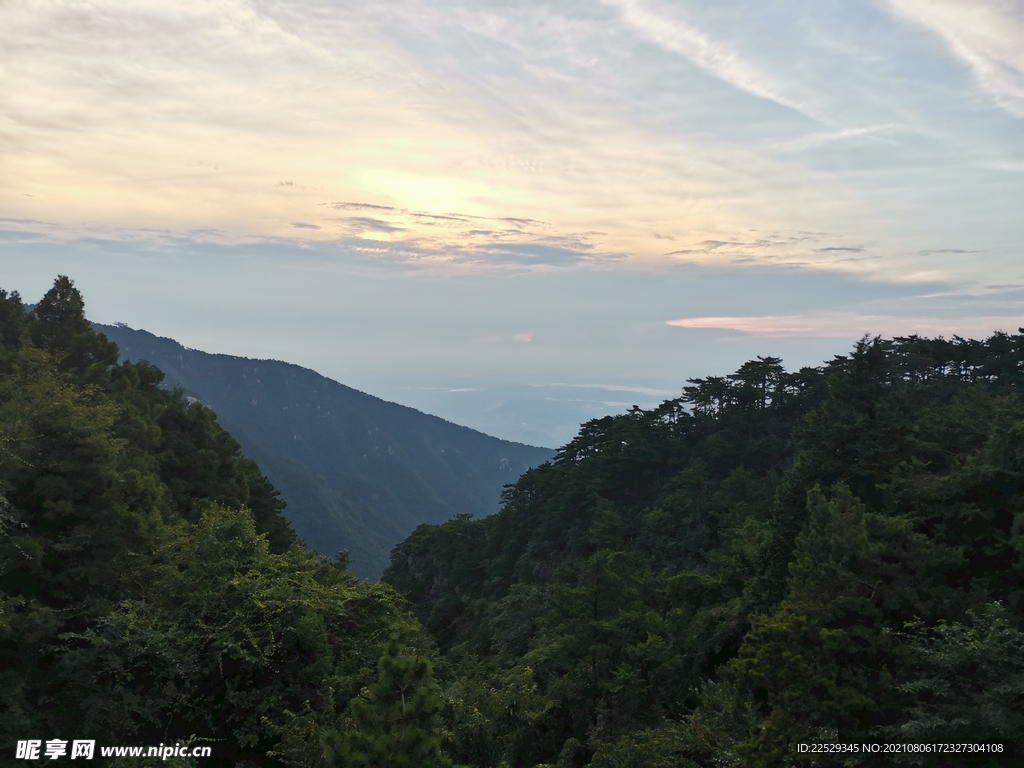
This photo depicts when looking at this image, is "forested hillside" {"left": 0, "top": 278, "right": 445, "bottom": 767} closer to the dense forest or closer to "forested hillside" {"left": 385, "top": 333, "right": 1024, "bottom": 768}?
the dense forest

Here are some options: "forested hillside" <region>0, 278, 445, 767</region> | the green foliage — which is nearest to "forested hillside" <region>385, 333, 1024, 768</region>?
"forested hillside" <region>0, 278, 445, 767</region>

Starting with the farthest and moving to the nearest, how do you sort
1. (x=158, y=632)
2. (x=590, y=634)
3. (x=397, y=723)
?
(x=590, y=634) < (x=158, y=632) < (x=397, y=723)

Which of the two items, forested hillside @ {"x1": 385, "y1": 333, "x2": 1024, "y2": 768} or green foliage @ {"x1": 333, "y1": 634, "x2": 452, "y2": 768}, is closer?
green foliage @ {"x1": 333, "y1": 634, "x2": 452, "y2": 768}

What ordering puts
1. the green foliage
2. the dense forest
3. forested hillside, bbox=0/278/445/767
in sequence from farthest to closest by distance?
1. forested hillside, bbox=0/278/445/767
2. the dense forest
3. the green foliage

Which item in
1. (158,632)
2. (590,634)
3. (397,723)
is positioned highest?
(397,723)

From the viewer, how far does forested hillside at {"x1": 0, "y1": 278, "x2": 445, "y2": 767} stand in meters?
13.3

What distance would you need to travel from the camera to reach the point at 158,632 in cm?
1430

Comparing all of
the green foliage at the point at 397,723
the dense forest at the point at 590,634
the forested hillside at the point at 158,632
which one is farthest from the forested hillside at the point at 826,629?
the green foliage at the point at 397,723

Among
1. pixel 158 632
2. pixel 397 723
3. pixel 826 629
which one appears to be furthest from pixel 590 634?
pixel 158 632

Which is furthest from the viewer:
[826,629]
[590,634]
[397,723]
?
[590,634]

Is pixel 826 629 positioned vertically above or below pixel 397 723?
above

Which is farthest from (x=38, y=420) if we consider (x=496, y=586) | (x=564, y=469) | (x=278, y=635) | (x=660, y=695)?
(x=564, y=469)

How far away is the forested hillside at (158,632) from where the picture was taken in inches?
522

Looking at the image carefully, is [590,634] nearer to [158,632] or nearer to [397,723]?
[397,723]
